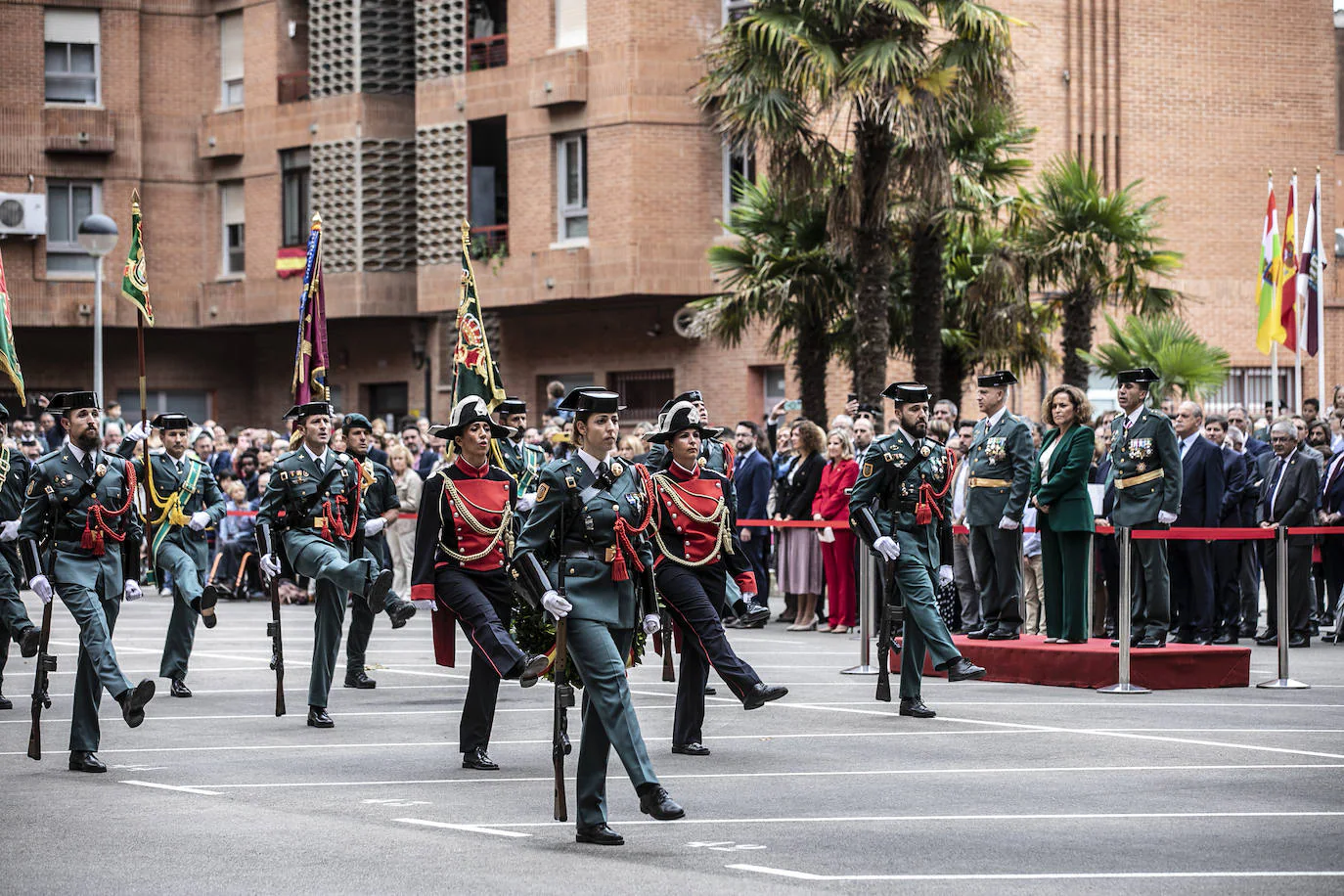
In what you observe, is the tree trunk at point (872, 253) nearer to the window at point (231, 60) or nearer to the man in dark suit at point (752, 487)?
the man in dark suit at point (752, 487)

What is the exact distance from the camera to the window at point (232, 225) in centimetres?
4184

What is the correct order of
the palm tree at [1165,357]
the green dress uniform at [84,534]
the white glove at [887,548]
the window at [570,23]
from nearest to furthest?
the green dress uniform at [84,534]
the white glove at [887,548]
the palm tree at [1165,357]
the window at [570,23]

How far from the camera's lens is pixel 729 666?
12023 millimetres

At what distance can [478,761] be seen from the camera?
11.5 m

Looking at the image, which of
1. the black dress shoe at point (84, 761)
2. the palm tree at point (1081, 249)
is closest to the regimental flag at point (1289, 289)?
the palm tree at point (1081, 249)

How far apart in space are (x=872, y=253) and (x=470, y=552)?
1464cm

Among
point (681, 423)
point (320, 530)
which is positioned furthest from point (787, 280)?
point (681, 423)

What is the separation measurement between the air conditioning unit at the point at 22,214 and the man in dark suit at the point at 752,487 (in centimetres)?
2236

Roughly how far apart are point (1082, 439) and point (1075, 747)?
156 inches

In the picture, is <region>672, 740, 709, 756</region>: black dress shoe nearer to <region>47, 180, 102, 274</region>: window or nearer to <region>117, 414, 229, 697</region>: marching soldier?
<region>117, 414, 229, 697</region>: marching soldier

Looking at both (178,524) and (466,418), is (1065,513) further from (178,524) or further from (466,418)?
(178,524)

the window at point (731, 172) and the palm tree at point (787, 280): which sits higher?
the window at point (731, 172)

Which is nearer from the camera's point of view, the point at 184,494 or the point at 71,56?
the point at 184,494

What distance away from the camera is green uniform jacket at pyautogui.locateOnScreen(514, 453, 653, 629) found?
9.66m
